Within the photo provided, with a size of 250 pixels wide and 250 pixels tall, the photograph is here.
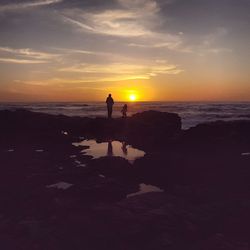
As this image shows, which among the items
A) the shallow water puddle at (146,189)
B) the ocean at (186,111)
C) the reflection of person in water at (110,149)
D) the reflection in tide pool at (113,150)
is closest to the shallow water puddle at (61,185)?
the shallow water puddle at (146,189)

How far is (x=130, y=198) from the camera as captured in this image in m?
11.4

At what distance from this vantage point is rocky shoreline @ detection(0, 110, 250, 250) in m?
8.91

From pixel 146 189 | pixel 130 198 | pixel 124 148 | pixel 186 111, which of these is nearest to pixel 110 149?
pixel 124 148

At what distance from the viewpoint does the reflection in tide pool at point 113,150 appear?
19.7 m

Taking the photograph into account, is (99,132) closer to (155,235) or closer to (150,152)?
(150,152)

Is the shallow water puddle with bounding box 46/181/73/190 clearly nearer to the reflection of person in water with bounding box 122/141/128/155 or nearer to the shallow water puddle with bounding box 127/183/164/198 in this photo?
the shallow water puddle with bounding box 127/183/164/198

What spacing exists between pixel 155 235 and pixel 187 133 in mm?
16369

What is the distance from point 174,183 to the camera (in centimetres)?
1379

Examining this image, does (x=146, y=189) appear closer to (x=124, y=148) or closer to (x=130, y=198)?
(x=130, y=198)

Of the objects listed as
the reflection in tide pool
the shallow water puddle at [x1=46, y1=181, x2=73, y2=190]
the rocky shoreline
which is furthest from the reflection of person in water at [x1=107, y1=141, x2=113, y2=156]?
the shallow water puddle at [x1=46, y1=181, x2=73, y2=190]

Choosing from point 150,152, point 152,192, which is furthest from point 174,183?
point 150,152

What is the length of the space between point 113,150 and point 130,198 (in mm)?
10184

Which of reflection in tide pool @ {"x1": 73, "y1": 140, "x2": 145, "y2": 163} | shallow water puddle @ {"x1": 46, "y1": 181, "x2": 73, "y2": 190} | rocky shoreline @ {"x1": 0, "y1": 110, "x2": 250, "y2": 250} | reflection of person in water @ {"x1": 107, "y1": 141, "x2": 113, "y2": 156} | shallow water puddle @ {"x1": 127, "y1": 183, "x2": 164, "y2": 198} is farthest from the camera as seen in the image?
reflection of person in water @ {"x1": 107, "y1": 141, "x2": 113, "y2": 156}

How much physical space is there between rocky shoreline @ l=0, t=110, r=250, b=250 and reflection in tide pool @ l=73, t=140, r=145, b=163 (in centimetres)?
65
